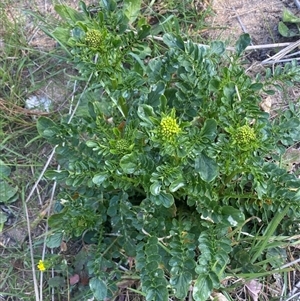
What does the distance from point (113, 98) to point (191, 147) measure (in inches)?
14.2

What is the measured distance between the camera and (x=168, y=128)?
61.4 inches

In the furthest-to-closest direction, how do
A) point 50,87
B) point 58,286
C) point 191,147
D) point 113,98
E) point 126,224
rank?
point 50,87 → point 58,286 → point 126,224 → point 113,98 → point 191,147

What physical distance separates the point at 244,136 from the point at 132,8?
→ 46.3 inches

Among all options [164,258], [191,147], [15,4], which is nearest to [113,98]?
[191,147]

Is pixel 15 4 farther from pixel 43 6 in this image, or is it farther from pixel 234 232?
pixel 234 232

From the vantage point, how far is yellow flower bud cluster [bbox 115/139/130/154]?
1705 mm

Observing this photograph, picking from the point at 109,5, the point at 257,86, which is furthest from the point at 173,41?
the point at 257,86

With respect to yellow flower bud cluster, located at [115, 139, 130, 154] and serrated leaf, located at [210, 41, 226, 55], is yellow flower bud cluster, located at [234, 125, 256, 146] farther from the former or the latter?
serrated leaf, located at [210, 41, 226, 55]

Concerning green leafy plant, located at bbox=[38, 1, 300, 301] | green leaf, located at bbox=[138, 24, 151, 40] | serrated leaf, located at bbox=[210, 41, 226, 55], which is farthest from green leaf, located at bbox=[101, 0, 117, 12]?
serrated leaf, located at bbox=[210, 41, 226, 55]

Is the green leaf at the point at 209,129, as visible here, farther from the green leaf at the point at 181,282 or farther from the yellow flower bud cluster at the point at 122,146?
the green leaf at the point at 181,282

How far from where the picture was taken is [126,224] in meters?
2.01

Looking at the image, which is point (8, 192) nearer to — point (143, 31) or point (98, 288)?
point (98, 288)

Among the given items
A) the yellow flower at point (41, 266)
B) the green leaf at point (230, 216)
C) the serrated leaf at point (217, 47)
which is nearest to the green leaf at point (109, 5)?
the serrated leaf at point (217, 47)

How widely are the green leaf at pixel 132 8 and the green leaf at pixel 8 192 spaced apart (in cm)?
97
